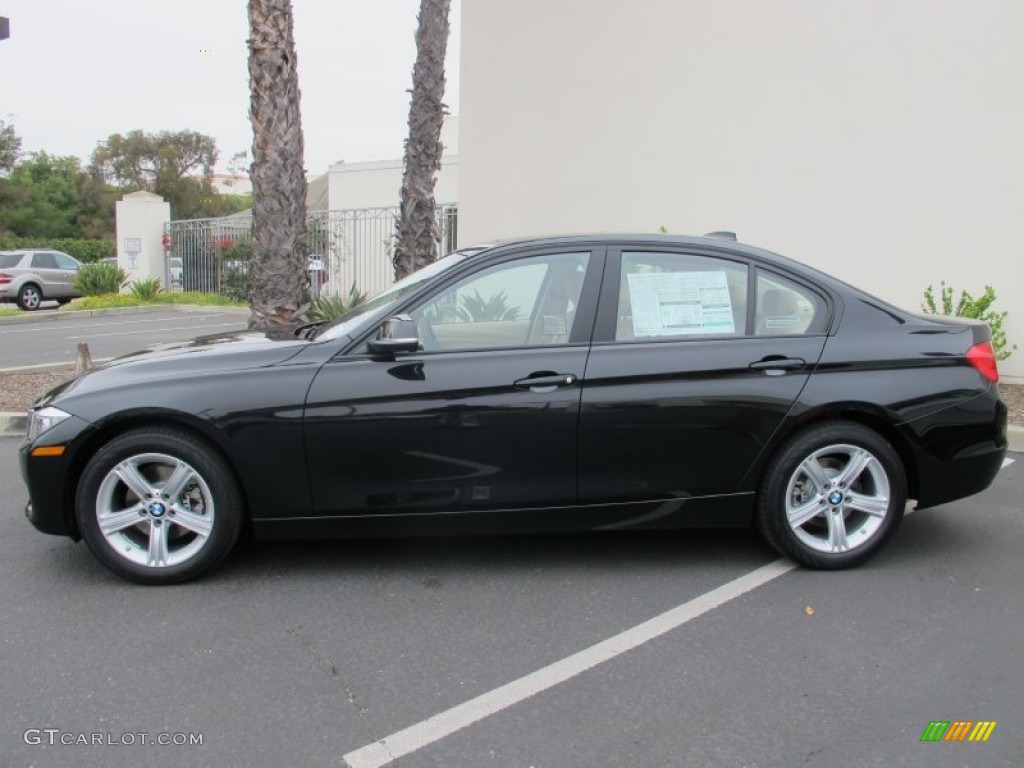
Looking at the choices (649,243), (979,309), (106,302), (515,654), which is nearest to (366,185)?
(106,302)

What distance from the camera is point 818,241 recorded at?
32.9ft

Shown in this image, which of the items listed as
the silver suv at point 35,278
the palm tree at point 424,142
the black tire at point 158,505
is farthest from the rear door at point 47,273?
the black tire at point 158,505

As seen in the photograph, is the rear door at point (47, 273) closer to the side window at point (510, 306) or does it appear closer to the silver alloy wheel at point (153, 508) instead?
the silver alloy wheel at point (153, 508)

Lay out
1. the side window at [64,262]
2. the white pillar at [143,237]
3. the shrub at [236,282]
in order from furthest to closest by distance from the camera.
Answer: the white pillar at [143,237] → the side window at [64,262] → the shrub at [236,282]

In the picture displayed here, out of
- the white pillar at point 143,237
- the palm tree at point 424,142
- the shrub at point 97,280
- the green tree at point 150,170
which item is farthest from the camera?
the green tree at point 150,170

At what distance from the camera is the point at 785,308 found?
4.48 m

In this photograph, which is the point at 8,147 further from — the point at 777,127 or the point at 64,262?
the point at 777,127

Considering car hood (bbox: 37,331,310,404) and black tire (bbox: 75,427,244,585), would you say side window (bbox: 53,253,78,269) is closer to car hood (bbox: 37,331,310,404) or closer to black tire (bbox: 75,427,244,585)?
car hood (bbox: 37,331,310,404)

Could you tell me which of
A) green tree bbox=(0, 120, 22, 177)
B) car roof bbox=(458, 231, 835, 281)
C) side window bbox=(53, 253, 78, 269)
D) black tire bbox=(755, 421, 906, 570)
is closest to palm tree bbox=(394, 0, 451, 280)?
car roof bbox=(458, 231, 835, 281)

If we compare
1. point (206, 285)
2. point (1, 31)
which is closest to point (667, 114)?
point (1, 31)

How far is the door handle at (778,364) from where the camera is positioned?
4336 mm

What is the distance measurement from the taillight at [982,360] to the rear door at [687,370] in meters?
0.76

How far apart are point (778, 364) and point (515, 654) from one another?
1.88m

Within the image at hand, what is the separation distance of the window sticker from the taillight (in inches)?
47.3
